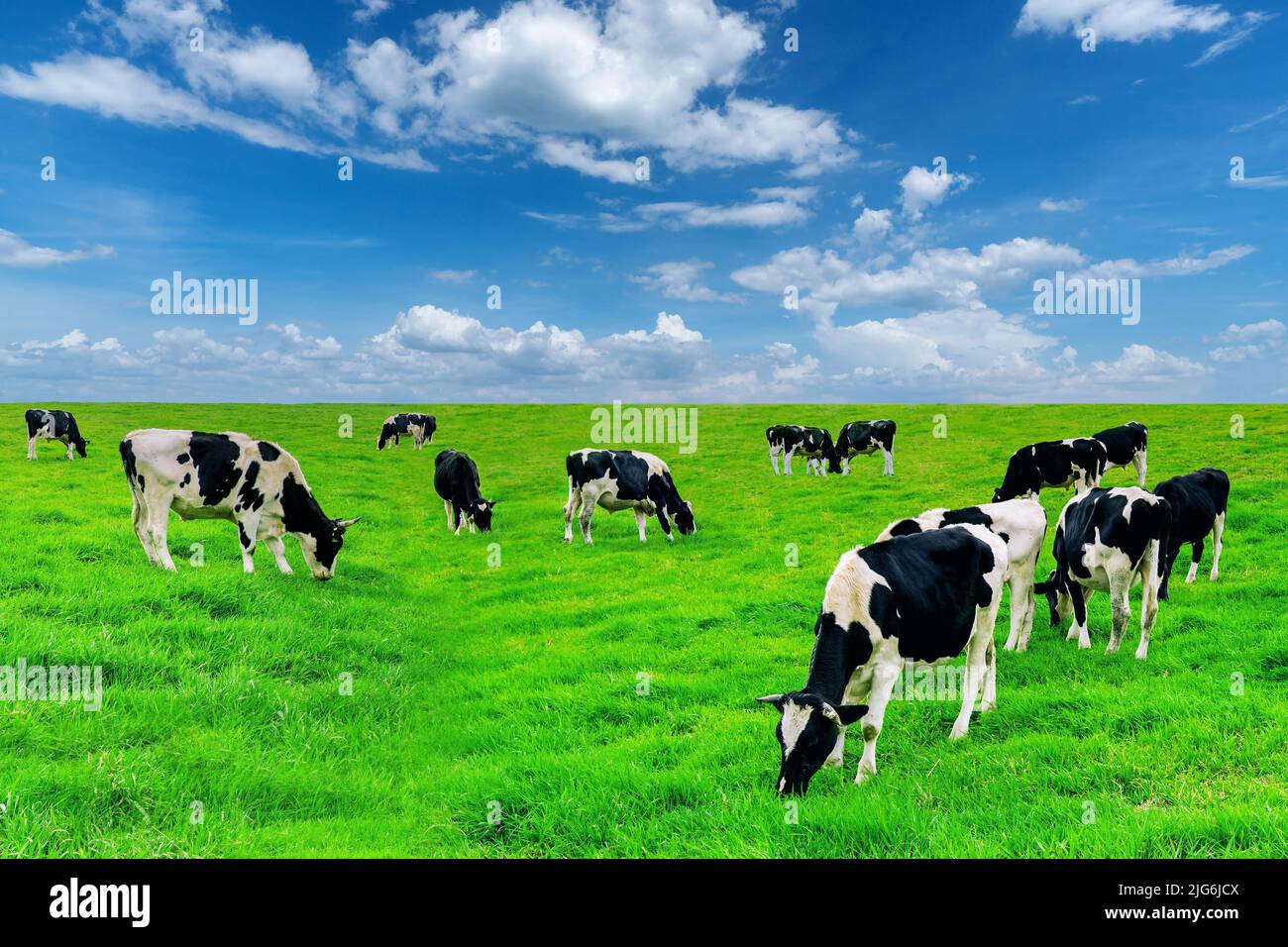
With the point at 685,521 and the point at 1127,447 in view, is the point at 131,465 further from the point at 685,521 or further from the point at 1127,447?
the point at 1127,447

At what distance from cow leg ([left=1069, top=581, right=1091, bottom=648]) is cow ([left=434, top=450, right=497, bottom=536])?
14.2 metres

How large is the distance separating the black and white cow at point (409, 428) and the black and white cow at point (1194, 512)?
123ft

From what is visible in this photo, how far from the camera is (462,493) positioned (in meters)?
19.7

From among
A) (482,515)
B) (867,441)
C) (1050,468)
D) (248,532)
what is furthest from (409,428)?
(1050,468)

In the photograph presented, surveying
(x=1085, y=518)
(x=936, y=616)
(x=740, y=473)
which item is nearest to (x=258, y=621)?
(x=936, y=616)

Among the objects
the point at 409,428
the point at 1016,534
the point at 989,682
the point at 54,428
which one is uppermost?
the point at 409,428

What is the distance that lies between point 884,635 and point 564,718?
3.17 m

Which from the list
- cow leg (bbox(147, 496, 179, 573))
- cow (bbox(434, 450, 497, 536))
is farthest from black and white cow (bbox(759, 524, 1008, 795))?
cow (bbox(434, 450, 497, 536))

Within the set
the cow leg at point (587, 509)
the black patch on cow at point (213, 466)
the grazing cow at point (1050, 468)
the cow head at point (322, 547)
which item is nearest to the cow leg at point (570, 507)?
the cow leg at point (587, 509)

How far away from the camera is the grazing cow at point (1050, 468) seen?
19797 millimetres

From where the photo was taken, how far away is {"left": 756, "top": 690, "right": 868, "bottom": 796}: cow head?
4906 mm

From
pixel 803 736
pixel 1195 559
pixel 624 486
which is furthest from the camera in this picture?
pixel 624 486

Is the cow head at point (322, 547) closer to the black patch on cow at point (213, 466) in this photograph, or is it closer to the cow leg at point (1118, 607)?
the black patch on cow at point (213, 466)
